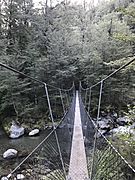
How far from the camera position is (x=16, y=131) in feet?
20.0

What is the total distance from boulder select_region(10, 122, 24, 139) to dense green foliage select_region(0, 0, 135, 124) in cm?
65

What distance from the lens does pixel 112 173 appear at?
1806 mm

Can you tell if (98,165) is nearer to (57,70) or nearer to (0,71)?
(0,71)

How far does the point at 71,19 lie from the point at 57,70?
5.45 m

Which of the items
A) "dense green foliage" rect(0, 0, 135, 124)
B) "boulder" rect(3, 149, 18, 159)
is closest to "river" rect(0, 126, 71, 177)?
"boulder" rect(3, 149, 18, 159)


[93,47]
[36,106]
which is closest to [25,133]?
[36,106]

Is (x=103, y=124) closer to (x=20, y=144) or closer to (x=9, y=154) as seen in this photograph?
(x=20, y=144)

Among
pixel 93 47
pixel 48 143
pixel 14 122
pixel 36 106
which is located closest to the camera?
pixel 48 143

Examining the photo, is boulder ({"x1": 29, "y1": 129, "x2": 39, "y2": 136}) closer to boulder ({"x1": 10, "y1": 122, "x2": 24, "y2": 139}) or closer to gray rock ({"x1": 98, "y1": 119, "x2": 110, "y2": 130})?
boulder ({"x1": 10, "y1": 122, "x2": 24, "y2": 139})

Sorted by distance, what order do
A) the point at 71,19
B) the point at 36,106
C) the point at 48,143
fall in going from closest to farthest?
the point at 48,143, the point at 36,106, the point at 71,19

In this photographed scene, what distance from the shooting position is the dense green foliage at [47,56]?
6.89 meters

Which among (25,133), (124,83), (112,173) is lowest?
(25,133)

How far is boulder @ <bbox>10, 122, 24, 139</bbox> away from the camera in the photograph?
5902mm

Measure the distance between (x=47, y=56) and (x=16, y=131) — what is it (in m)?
2.61
